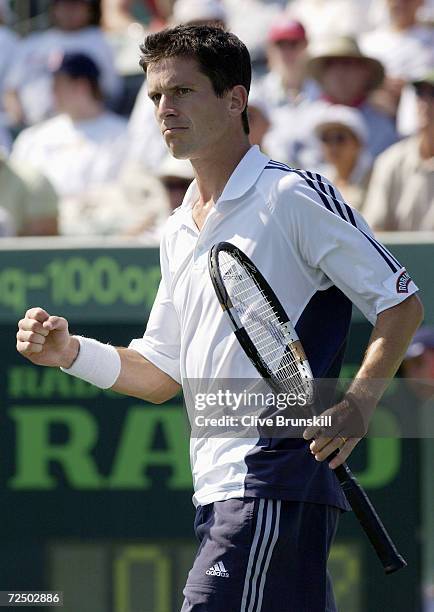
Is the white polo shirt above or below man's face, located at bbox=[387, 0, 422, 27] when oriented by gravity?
below

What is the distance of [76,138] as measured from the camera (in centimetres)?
702

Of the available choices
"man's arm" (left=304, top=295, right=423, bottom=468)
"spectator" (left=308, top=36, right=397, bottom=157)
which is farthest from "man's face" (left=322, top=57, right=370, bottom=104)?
"man's arm" (left=304, top=295, right=423, bottom=468)

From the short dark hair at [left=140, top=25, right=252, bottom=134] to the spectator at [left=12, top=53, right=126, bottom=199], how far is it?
142 inches

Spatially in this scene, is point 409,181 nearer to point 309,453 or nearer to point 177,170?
point 177,170

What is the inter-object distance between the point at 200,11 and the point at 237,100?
4.43 m

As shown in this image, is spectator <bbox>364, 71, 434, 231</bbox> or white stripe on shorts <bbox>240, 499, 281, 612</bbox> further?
spectator <bbox>364, 71, 434, 231</bbox>

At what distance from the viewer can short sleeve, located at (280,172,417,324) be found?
2.86 m

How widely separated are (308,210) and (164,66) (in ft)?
1.68

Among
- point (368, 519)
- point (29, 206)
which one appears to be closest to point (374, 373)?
point (368, 519)

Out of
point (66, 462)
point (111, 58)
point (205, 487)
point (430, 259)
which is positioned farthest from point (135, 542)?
point (111, 58)

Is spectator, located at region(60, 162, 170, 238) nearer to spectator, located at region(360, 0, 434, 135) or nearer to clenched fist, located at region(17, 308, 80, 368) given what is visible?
spectator, located at region(360, 0, 434, 135)

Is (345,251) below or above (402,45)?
below

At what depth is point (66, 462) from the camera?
4.82 m

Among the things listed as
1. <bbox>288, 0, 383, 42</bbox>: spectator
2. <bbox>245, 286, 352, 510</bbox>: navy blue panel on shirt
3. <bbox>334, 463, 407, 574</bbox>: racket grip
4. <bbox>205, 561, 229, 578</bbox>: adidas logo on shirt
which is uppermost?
<bbox>288, 0, 383, 42</bbox>: spectator
